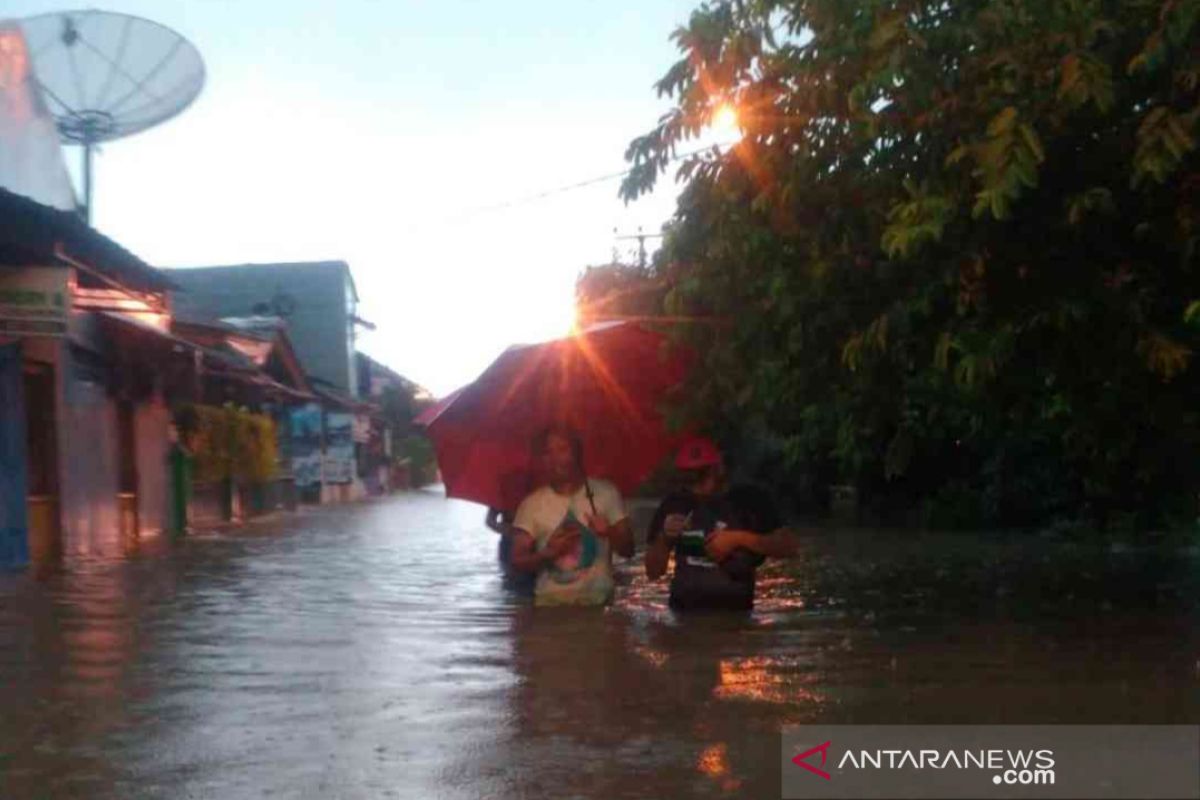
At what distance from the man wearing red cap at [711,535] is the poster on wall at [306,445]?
1288 inches

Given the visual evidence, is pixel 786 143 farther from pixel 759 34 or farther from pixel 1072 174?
pixel 1072 174

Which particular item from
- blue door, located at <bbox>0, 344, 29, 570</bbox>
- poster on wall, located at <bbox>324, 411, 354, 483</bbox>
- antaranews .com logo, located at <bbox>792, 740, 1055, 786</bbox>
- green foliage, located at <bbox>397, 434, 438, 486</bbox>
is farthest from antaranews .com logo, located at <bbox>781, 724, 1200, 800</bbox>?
green foliage, located at <bbox>397, 434, 438, 486</bbox>

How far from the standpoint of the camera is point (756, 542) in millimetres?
8398

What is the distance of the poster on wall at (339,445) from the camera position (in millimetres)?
45906

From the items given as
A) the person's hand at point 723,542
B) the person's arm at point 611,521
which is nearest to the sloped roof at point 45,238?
the person's arm at point 611,521

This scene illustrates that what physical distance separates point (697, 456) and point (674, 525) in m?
0.50

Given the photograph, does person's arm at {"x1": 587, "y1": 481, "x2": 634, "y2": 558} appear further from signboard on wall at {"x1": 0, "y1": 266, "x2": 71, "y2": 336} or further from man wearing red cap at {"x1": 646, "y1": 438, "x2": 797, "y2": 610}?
signboard on wall at {"x1": 0, "y1": 266, "x2": 71, "y2": 336}

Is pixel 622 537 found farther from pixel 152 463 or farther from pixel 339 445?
pixel 339 445

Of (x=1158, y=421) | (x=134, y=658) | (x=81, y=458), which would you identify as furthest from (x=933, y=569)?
(x=81, y=458)

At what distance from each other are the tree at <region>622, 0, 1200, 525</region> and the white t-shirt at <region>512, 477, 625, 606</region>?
128 centimetres

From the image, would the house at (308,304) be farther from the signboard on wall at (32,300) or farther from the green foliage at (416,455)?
the signboard on wall at (32,300)

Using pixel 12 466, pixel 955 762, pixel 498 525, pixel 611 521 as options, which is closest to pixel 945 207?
pixel 611 521

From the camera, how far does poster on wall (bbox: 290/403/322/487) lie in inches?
1632

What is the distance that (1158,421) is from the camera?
950 cm
